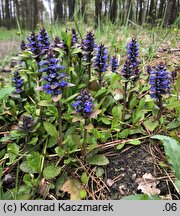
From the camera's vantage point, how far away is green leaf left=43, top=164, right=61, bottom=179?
6.58 feet

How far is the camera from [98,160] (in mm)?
2123

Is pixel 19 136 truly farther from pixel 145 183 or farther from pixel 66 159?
pixel 145 183

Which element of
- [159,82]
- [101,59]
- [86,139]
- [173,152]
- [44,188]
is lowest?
[44,188]

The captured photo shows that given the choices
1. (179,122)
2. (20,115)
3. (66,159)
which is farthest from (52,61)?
(179,122)

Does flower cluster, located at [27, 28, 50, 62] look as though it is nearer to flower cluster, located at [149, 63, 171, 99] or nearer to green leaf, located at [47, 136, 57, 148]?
green leaf, located at [47, 136, 57, 148]

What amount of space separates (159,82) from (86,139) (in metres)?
0.77

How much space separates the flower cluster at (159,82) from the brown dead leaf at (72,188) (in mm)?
950

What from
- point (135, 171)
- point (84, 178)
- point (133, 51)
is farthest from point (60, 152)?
point (133, 51)

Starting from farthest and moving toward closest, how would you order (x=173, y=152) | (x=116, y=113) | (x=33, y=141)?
(x=116, y=113) → (x=33, y=141) → (x=173, y=152)

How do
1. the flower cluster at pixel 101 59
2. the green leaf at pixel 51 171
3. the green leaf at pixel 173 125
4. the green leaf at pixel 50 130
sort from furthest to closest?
the flower cluster at pixel 101 59 → the green leaf at pixel 173 125 → the green leaf at pixel 50 130 → the green leaf at pixel 51 171

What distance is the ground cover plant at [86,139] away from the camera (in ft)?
6.38

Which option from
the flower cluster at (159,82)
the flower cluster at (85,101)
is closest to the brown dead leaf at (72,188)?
the flower cluster at (85,101)

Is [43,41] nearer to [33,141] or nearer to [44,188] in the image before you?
[33,141]

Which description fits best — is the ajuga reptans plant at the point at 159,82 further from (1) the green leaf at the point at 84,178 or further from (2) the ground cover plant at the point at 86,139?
(1) the green leaf at the point at 84,178
